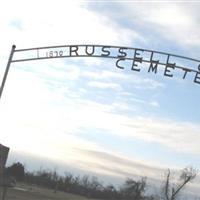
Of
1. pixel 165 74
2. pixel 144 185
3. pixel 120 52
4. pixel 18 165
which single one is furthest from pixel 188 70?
pixel 144 185

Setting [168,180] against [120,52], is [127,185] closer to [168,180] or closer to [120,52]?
[168,180]

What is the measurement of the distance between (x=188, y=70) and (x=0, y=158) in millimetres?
7910

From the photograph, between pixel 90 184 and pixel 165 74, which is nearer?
pixel 165 74

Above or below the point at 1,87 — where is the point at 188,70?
above

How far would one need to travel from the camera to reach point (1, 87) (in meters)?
22.0

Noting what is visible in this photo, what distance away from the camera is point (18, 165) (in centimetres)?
7856

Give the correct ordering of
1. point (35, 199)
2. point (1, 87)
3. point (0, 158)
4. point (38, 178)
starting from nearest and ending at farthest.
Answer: point (1, 87)
point (0, 158)
point (35, 199)
point (38, 178)

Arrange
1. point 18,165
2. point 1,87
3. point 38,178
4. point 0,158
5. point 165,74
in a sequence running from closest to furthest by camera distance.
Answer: point 165,74 → point 1,87 → point 0,158 → point 18,165 → point 38,178

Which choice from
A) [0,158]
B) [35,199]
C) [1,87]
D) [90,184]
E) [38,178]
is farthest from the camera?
[90,184]

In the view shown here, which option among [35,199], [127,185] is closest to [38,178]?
[127,185]

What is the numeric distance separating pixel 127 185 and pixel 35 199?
187ft

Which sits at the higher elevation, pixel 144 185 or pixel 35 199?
pixel 144 185

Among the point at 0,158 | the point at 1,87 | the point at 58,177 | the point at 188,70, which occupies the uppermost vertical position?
the point at 58,177

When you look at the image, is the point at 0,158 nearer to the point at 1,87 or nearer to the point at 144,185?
the point at 1,87
